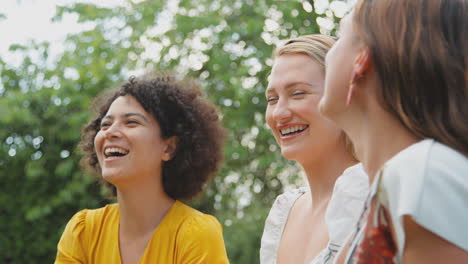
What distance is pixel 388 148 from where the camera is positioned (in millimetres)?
1277

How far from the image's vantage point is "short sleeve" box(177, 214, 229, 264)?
2.76m

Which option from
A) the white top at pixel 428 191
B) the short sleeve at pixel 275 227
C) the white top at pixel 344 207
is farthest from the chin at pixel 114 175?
the white top at pixel 428 191

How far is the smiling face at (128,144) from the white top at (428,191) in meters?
1.95

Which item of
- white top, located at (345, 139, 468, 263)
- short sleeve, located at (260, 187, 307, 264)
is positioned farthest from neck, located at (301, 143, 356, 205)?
white top, located at (345, 139, 468, 263)

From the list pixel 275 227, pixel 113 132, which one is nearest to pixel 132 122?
pixel 113 132

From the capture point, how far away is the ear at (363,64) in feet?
4.17

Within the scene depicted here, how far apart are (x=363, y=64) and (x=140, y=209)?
196 cm

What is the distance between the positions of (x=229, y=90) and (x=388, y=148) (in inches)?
212

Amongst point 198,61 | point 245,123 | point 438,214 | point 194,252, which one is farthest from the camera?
point 198,61

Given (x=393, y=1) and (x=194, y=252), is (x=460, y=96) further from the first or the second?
(x=194, y=252)

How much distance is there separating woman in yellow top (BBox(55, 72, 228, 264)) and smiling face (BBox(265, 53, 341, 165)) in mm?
764

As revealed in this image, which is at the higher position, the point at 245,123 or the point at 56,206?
the point at 245,123

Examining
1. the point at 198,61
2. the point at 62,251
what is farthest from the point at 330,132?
the point at 198,61

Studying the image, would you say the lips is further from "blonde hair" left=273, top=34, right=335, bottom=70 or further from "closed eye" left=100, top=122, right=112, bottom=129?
"blonde hair" left=273, top=34, right=335, bottom=70
